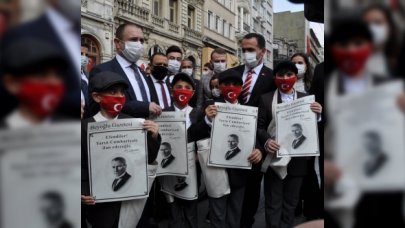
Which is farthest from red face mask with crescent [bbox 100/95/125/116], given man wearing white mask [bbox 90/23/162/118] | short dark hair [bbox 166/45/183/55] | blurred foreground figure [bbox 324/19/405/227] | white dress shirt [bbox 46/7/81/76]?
blurred foreground figure [bbox 324/19/405/227]

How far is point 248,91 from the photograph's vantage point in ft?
12.0

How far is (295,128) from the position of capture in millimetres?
3223

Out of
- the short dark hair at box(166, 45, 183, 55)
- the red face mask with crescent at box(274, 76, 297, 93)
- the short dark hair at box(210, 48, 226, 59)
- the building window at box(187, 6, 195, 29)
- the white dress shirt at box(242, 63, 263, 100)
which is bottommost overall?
the red face mask with crescent at box(274, 76, 297, 93)

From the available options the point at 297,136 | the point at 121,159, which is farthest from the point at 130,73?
the point at 297,136

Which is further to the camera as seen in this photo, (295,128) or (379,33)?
(295,128)

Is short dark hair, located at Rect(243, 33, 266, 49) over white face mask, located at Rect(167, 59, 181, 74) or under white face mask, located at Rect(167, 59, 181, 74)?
over

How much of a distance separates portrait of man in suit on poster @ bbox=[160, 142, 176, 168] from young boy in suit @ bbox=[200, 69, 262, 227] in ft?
1.03

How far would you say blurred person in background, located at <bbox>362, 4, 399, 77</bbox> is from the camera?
764 millimetres

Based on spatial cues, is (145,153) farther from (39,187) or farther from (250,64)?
(39,187)

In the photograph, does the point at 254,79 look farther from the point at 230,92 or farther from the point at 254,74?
the point at 230,92

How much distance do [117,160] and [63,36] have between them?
5.11 feet

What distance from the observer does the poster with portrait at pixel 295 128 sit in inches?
122

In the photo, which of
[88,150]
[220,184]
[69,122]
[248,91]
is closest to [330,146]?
[69,122]

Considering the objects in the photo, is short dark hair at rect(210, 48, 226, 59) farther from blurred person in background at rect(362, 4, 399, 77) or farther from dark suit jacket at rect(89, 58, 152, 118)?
blurred person in background at rect(362, 4, 399, 77)
